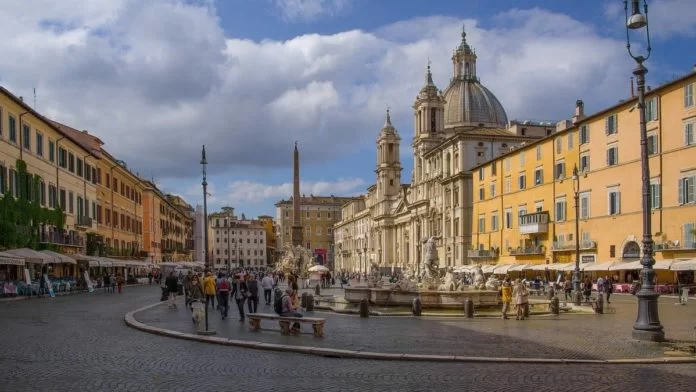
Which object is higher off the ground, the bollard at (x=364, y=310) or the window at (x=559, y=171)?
the window at (x=559, y=171)

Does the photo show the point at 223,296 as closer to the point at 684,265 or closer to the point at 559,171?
the point at 684,265

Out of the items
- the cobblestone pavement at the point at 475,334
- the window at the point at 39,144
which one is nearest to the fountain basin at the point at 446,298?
the cobblestone pavement at the point at 475,334

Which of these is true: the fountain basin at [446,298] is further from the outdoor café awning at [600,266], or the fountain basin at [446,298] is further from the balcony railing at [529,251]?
the balcony railing at [529,251]

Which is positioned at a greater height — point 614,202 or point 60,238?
point 614,202

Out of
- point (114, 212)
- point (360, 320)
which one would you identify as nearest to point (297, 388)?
point (360, 320)

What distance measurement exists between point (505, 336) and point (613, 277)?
1281 inches

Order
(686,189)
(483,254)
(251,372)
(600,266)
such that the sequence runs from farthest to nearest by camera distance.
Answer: (483,254)
(600,266)
(686,189)
(251,372)

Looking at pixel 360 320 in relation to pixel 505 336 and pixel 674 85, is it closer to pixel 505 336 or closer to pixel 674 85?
pixel 505 336

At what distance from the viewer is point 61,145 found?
48062mm

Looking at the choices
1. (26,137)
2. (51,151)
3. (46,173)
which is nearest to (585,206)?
(46,173)

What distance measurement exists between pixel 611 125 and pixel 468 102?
2181 inches

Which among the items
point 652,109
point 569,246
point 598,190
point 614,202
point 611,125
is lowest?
point 569,246

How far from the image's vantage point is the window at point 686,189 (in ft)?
130

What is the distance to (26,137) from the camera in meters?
40.9
